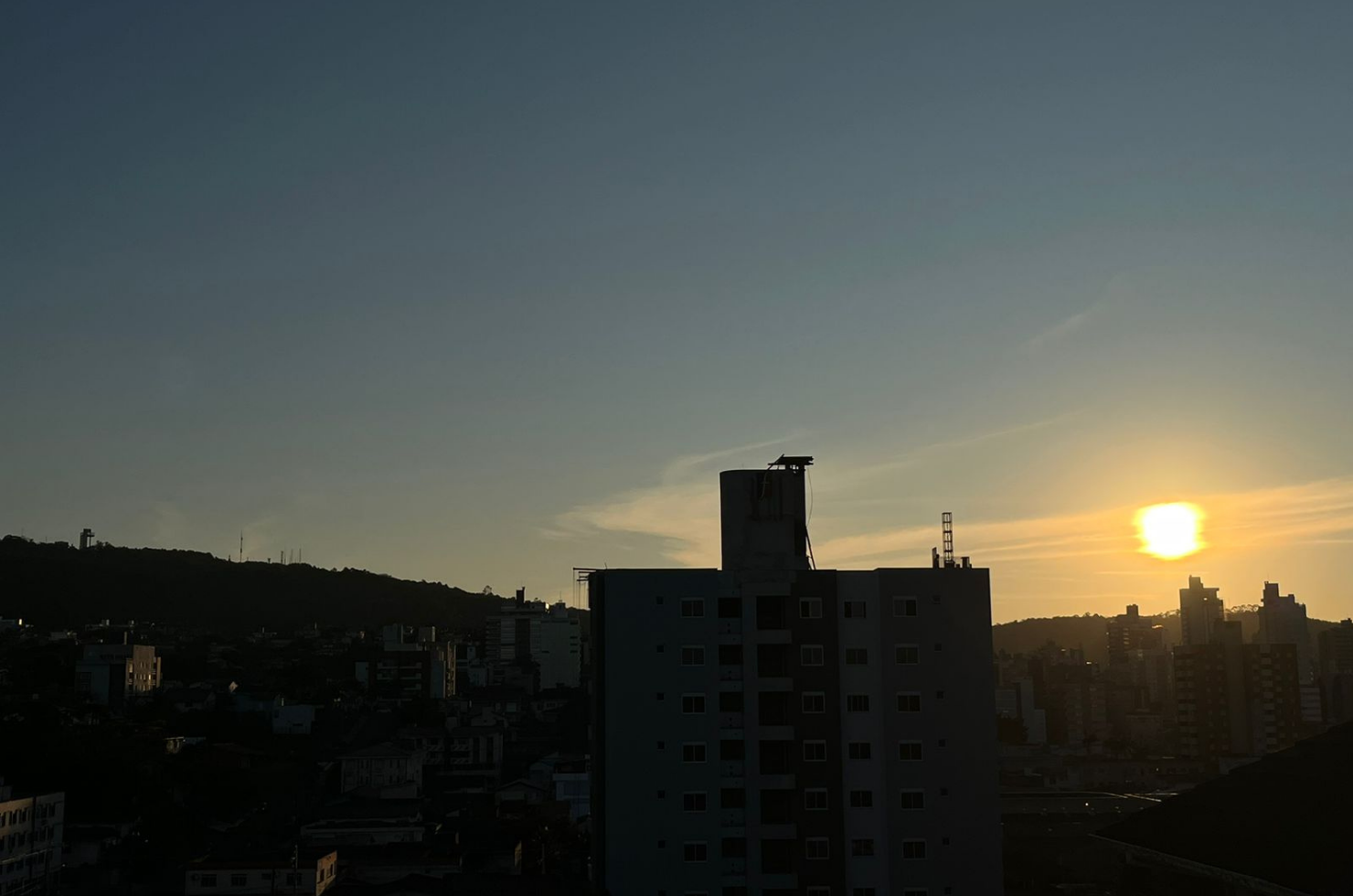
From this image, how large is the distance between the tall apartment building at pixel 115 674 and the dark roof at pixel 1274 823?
8222cm

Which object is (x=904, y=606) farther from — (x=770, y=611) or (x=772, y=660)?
(x=772, y=660)

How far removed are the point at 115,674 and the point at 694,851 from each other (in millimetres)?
84305

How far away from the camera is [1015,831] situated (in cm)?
8781

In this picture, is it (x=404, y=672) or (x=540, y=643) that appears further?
(x=540, y=643)

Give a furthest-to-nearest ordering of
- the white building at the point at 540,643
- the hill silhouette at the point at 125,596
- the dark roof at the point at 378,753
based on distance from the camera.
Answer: the hill silhouette at the point at 125,596
the white building at the point at 540,643
the dark roof at the point at 378,753

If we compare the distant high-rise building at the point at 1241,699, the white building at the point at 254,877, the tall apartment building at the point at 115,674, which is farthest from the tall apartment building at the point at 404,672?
the distant high-rise building at the point at 1241,699

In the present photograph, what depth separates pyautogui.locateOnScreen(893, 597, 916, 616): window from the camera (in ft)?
118

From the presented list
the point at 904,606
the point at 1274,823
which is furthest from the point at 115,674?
the point at 1274,823

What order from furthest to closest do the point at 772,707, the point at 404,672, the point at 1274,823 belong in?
the point at 404,672, the point at 772,707, the point at 1274,823

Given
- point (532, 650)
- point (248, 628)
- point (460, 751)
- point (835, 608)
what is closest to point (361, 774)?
point (460, 751)

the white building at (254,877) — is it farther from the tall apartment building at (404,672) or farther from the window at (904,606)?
the tall apartment building at (404,672)

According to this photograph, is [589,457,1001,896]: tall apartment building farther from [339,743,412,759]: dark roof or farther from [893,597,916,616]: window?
[339,743,412,759]: dark roof

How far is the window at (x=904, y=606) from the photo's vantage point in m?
36.0

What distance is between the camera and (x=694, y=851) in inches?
1372
